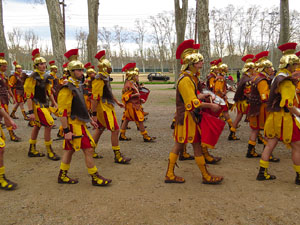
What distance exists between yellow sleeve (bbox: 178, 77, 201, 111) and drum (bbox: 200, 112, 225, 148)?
10.1 inches

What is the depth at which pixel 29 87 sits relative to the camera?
5.43 metres

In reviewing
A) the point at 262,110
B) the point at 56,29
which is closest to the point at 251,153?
the point at 262,110

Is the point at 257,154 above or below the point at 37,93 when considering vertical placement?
below

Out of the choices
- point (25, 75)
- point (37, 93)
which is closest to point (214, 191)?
point (37, 93)

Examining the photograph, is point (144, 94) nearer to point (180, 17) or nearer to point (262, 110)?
point (262, 110)

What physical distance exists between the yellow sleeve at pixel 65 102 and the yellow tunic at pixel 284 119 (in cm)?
318

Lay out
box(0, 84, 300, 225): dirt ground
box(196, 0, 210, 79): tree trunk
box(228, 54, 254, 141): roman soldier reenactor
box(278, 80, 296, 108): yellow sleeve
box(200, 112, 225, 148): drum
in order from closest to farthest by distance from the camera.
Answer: box(0, 84, 300, 225): dirt ground < box(200, 112, 225, 148): drum < box(278, 80, 296, 108): yellow sleeve < box(228, 54, 254, 141): roman soldier reenactor < box(196, 0, 210, 79): tree trunk

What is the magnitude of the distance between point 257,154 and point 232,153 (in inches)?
21.9

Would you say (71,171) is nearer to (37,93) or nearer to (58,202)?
(58,202)

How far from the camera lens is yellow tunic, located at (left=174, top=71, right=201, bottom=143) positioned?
11.9 feet

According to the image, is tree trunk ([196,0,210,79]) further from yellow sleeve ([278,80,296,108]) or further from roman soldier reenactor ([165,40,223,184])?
yellow sleeve ([278,80,296,108])

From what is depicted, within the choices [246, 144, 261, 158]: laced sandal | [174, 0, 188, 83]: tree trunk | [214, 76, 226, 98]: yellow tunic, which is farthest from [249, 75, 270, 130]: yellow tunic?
[174, 0, 188, 83]: tree trunk

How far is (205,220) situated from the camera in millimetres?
3111

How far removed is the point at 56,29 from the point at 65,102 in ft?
31.2
